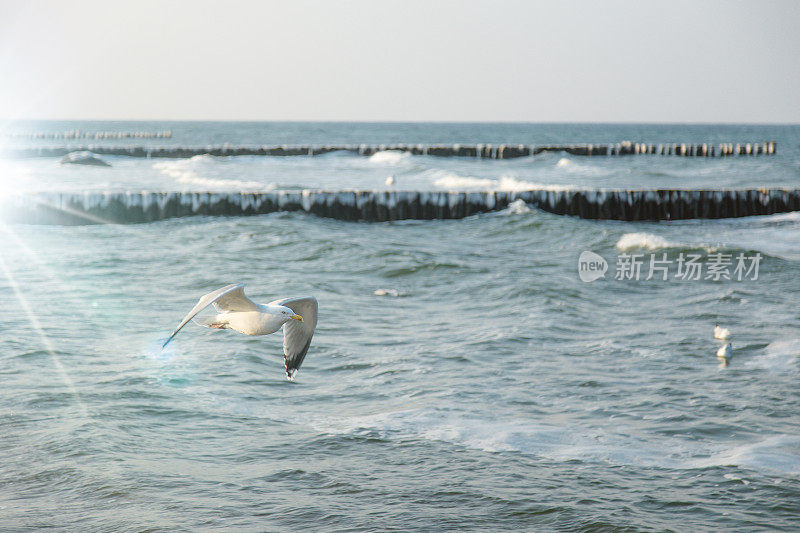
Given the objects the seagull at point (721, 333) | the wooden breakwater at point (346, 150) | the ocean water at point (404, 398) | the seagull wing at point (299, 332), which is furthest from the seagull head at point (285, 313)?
the wooden breakwater at point (346, 150)

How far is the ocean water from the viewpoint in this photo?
22.1ft

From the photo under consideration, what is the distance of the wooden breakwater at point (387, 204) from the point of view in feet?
80.2

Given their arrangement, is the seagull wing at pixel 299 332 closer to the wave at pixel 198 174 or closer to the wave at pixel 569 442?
the wave at pixel 569 442

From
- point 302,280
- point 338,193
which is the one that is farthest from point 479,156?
point 302,280

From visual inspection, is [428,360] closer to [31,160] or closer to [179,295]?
[179,295]

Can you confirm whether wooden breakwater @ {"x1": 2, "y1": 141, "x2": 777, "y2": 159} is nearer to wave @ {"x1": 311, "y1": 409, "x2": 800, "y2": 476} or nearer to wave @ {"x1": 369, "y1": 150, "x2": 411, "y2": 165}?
wave @ {"x1": 369, "y1": 150, "x2": 411, "y2": 165}

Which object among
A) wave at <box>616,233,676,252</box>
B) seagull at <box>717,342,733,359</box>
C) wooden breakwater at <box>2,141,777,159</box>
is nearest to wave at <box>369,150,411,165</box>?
wooden breakwater at <box>2,141,777,159</box>

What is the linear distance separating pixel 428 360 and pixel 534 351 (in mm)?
1476

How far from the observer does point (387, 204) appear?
24906mm

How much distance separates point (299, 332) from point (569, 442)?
108 inches

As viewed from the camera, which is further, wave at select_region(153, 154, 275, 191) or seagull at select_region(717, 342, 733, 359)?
wave at select_region(153, 154, 275, 191)

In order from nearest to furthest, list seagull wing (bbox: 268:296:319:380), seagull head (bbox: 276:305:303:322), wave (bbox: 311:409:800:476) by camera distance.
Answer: seagull head (bbox: 276:305:303:322) < seagull wing (bbox: 268:296:319:380) < wave (bbox: 311:409:800:476)

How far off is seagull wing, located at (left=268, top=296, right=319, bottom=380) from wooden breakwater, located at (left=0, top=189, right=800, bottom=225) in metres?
17.9

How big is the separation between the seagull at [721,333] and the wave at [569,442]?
344cm
